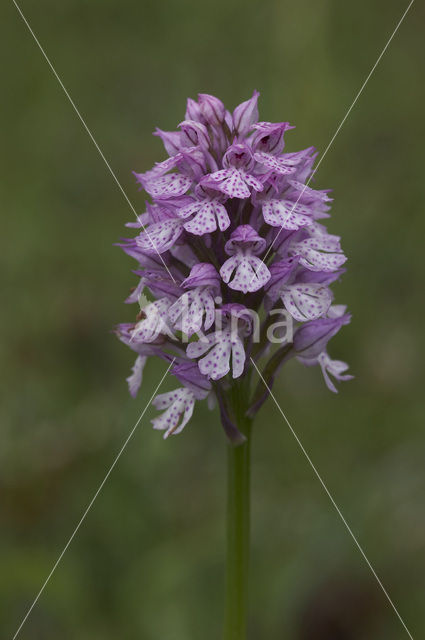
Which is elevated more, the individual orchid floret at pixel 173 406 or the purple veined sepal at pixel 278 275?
the purple veined sepal at pixel 278 275

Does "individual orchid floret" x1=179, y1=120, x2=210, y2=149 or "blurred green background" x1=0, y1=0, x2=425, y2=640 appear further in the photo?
"blurred green background" x1=0, y1=0, x2=425, y2=640

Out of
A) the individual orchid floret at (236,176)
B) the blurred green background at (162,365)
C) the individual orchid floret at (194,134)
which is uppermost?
the individual orchid floret at (194,134)

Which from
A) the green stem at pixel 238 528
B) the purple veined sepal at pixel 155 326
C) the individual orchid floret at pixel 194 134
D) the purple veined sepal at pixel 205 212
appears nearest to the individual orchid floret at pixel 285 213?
the purple veined sepal at pixel 205 212

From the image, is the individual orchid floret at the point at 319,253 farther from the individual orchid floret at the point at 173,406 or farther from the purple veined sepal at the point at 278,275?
the individual orchid floret at the point at 173,406

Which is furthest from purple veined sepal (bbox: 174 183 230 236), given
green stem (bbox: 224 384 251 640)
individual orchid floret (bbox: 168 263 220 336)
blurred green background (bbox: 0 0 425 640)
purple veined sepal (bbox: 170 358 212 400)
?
blurred green background (bbox: 0 0 425 640)

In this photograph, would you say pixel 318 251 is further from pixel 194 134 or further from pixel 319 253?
pixel 194 134

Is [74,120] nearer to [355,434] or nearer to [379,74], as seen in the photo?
[379,74]

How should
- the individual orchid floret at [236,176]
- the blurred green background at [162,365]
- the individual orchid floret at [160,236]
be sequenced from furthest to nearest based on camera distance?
the blurred green background at [162,365] < the individual orchid floret at [160,236] < the individual orchid floret at [236,176]

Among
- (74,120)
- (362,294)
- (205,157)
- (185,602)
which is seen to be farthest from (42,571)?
(74,120)

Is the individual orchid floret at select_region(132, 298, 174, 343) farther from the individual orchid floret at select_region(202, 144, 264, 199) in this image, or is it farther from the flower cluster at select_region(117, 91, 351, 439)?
the individual orchid floret at select_region(202, 144, 264, 199)
